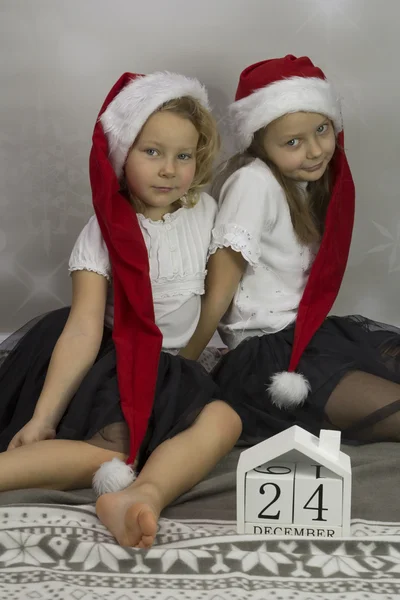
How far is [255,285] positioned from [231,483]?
462 mm

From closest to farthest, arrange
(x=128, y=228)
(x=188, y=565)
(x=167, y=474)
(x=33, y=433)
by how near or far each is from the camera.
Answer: (x=188, y=565), (x=167, y=474), (x=33, y=433), (x=128, y=228)

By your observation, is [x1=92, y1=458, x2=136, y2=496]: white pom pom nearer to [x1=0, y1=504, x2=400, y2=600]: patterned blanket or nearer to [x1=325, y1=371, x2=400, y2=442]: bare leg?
[x1=0, y1=504, x2=400, y2=600]: patterned blanket

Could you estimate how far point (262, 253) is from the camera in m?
1.79

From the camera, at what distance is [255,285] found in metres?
1.80

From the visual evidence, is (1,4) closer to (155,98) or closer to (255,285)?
(155,98)

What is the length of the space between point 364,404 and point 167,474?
0.44 m

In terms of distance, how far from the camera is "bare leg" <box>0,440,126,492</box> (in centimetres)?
144

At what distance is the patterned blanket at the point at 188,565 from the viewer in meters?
1.16

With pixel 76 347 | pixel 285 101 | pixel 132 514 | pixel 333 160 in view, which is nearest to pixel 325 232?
pixel 333 160

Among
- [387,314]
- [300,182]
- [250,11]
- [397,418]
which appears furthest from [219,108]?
[397,418]

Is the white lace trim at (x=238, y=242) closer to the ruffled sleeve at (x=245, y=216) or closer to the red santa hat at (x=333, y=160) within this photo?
the ruffled sleeve at (x=245, y=216)

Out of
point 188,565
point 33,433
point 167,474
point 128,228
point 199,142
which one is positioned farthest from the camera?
point 199,142

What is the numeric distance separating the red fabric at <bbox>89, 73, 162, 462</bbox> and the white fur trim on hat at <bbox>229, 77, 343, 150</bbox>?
299 mm

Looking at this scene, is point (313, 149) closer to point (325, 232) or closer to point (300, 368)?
point (325, 232)
